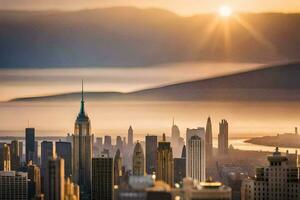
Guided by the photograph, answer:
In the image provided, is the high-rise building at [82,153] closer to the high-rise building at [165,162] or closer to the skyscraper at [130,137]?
the skyscraper at [130,137]

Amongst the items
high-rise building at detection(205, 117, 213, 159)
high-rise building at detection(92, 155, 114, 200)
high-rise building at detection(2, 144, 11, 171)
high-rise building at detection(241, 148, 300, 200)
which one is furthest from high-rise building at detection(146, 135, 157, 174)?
high-rise building at detection(2, 144, 11, 171)

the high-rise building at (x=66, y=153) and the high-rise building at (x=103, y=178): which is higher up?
the high-rise building at (x=66, y=153)

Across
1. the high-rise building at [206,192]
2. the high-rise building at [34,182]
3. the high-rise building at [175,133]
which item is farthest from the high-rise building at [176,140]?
the high-rise building at [206,192]

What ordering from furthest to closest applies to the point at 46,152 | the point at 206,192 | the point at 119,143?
the point at 46,152 < the point at 119,143 < the point at 206,192

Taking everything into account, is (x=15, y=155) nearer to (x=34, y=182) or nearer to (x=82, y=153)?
(x=82, y=153)

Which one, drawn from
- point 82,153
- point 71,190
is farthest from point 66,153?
point 71,190

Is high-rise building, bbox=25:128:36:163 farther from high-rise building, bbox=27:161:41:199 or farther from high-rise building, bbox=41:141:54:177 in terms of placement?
high-rise building, bbox=27:161:41:199
